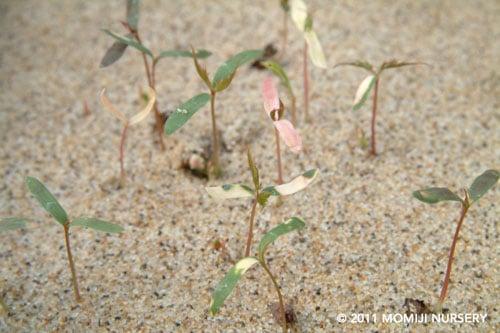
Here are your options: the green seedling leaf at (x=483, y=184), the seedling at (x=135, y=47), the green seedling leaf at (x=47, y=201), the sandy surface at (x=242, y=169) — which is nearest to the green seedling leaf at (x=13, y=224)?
the green seedling leaf at (x=47, y=201)

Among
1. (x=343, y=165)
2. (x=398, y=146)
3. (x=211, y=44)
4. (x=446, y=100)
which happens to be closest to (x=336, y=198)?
(x=343, y=165)

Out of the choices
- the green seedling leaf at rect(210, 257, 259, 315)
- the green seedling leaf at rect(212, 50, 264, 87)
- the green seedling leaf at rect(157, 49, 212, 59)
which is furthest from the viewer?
the green seedling leaf at rect(157, 49, 212, 59)

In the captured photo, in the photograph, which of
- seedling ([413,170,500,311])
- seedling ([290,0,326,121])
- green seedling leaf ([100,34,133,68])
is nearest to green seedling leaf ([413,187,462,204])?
seedling ([413,170,500,311])

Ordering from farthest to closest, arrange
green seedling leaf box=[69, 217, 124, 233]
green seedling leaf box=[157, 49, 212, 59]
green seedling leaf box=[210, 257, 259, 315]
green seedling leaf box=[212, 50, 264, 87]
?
green seedling leaf box=[157, 49, 212, 59]
green seedling leaf box=[212, 50, 264, 87]
green seedling leaf box=[69, 217, 124, 233]
green seedling leaf box=[210, 257, 259, 315]

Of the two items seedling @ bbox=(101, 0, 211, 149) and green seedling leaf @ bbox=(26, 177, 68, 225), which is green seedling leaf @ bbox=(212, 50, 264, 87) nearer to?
seedling @ bbox=(101, 0, 211, 149)

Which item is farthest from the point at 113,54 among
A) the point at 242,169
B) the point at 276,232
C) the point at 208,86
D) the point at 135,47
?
the point at 276,232

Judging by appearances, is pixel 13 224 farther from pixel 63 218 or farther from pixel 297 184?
pixel 297 184
